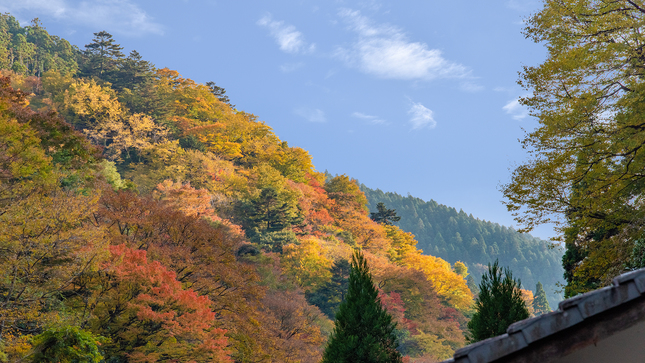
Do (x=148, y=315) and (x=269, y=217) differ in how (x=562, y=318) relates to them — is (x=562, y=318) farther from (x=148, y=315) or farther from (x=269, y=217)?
(x=269, y=217)

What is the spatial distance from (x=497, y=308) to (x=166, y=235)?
10770 mm

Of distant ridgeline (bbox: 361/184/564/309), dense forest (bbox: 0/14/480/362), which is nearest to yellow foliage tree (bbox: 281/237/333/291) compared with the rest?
dense forest (bbox: 0/14/480/362)

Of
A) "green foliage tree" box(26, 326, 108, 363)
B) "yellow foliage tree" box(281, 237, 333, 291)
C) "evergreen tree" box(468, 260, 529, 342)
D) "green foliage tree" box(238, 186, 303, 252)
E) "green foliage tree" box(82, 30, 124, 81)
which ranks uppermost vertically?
"green foliage tree" box(82, 30, 124, 81)

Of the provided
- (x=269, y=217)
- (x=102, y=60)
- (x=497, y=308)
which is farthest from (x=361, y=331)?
(x=102, y=60)

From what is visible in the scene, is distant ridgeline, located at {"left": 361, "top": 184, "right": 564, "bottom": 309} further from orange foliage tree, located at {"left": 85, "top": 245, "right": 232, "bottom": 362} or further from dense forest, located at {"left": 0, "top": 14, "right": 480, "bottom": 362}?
orange foliage tree, located at {"left": 85, "top": 245, "right": 232, "bottom": 362}

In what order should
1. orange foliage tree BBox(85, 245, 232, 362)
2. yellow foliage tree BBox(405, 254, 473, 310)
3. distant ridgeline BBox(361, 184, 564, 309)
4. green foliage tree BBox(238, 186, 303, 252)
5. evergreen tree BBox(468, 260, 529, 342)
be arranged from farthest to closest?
distant ridgeline BBox(361, 184, 564, 309), yellow foliage tree BBox(405, 254, 473, 310), green foliage tree BBox(238, 186, 303, 252), orange foliage tree BBox(85, 245, 232, 362), evergreen tree BBox(468, 260, 529, 342)

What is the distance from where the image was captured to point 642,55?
9.06 meters

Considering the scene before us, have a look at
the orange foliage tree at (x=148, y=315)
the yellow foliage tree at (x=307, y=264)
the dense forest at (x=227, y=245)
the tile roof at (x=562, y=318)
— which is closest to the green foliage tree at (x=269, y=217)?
the dense forest at (x=227, y=245)

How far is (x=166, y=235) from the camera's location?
14984 mm

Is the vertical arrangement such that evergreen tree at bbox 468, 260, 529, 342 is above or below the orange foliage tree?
below

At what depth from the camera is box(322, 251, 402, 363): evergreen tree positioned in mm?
6898

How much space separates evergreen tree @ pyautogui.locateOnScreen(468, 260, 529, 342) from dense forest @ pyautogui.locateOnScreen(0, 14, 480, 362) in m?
7.17

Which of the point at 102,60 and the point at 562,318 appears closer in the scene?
the point at 562,318

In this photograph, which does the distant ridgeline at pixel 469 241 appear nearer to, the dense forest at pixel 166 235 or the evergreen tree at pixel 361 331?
the dense forest at pixel 166 235
